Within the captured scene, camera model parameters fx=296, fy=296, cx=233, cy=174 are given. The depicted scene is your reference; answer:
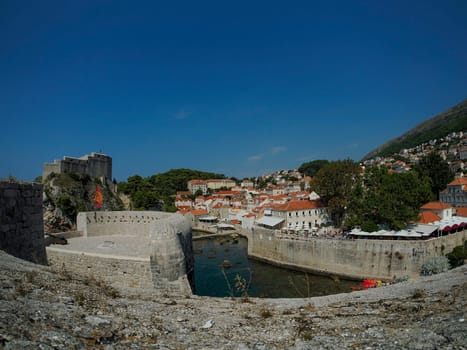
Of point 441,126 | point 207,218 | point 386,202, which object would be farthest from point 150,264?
point 441,126

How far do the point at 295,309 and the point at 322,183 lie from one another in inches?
1359

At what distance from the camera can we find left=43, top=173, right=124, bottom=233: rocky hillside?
1024 inches

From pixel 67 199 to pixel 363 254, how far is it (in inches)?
1075

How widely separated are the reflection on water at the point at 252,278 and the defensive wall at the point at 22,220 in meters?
11.2

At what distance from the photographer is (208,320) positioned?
379 cm

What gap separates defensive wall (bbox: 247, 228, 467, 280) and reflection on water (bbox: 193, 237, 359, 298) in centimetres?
120

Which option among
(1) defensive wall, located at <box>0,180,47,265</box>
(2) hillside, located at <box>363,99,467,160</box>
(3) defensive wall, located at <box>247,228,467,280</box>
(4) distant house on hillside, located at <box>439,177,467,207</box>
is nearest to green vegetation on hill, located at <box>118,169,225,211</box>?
(3) defensive wall, located at <box>247,228,467,280</box>

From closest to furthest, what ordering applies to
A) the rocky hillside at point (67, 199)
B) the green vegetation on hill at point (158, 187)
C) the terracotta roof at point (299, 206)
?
the rocky hillside at point (67, 199)
the terracotta roof at point (299, 206)
the green vegetation on hill at point (158, 187)

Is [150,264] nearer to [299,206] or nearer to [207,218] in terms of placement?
[299,206]

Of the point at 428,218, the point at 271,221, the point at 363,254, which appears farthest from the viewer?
the point at 271,221

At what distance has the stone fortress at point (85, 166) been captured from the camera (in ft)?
104

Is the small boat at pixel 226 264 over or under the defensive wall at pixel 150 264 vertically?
under

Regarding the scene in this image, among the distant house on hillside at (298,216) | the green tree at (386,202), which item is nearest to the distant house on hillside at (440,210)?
the green tree at (386,202)

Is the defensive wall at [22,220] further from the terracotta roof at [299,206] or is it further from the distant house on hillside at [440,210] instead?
the terracotta roof at [299,206]
